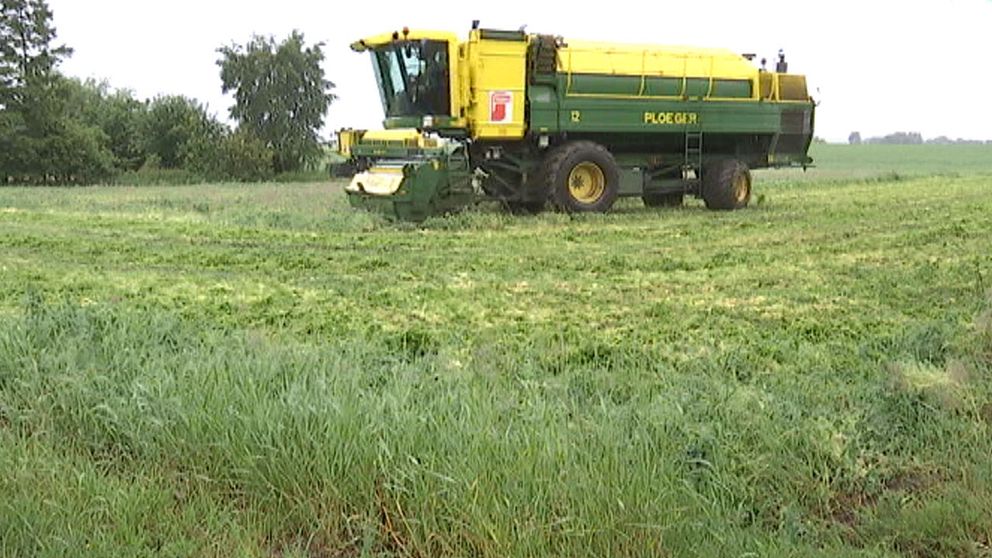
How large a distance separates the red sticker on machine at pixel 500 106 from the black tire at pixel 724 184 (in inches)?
173

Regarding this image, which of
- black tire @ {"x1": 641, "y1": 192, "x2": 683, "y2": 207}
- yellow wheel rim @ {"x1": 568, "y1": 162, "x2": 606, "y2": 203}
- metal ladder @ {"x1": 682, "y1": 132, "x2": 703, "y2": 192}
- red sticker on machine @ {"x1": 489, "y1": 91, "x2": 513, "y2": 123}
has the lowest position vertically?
black tire @ {"x1": 641, "y1": 192, "x2": 683, "y2": 207}

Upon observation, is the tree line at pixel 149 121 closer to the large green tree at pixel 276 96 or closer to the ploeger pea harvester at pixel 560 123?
the large green tree at pixel 276 96

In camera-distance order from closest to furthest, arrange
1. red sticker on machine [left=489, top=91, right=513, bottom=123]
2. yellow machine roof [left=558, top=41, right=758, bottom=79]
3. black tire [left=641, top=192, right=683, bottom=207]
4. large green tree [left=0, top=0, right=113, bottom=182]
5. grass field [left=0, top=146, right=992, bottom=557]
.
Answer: grass field [left=0, top=146, right=992, bottom=557] → red sticker on machine [left=489, top=91, right=513, bottom=123] → yellow machine roof [left=558, top=41, right=758, bottom=79] → black tire [left=641, top=192, right=683, bottom=207] → large green tree [left=0, top=0, right=113, bottom=182]

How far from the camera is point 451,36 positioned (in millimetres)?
14219

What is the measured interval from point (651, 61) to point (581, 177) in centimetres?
247

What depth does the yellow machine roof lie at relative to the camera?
15.4 m

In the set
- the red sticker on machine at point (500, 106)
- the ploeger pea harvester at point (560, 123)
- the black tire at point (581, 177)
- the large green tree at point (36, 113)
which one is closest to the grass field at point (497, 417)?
the ploeger pea harvester at point (560, 123)

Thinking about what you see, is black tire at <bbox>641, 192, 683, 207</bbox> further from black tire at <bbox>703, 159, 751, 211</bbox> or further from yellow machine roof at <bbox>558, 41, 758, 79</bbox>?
yellow machine roof at <bbox>558, 41, 758, 79</bbox>

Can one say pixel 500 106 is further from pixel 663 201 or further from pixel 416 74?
pixel 663 201

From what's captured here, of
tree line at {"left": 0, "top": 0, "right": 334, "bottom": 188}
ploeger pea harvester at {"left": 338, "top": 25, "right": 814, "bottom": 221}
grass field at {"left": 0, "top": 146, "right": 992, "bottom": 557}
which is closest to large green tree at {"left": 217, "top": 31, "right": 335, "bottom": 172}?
tree line at {"left": 0, "top": 0, "right": 334, "bottom": 188}

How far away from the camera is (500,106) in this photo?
14.6m

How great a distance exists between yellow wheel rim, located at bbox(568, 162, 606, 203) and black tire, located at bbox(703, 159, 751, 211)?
8.35 ft

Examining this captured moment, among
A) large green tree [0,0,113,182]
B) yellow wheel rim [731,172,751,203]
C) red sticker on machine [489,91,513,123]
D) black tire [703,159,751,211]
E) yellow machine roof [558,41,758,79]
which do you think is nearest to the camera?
red sticker on machine [489,91,513,123]

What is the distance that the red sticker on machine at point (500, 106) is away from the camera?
47.5ft
